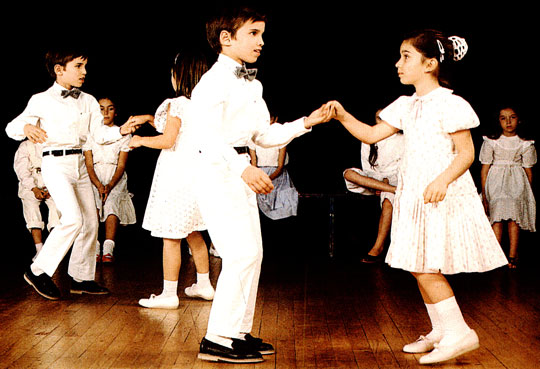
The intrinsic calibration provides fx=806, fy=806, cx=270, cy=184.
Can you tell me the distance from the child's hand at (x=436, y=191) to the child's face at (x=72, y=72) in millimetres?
2269

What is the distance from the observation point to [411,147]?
3.12 meters

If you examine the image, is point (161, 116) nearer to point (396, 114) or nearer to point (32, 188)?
point (396, 114)

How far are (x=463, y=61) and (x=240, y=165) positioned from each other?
18.4 feet

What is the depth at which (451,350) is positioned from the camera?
302cm

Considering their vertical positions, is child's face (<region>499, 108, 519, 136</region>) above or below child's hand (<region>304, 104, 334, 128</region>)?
below

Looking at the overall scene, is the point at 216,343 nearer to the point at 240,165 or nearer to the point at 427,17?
the point at 240,165

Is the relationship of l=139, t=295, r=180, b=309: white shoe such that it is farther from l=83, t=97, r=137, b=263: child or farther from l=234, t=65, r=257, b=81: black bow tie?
l=83, t=97, r=137, b=263: child

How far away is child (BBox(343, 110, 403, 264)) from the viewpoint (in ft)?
21.0

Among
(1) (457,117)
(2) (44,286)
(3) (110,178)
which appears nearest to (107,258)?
(3) (110,178)

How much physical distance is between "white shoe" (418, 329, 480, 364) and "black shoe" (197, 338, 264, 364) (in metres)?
0.64

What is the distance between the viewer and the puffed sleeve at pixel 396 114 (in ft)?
10.4

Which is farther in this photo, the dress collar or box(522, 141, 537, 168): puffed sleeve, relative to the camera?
box(522, 141, 537, 168): puffed sleeve

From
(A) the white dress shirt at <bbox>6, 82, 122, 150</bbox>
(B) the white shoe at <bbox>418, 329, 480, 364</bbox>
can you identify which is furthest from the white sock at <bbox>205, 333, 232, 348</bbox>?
(A) the white dress shirt at <bbox>6, 82, 122, 150</bbox>

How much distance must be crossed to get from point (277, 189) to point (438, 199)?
13.2 ft
